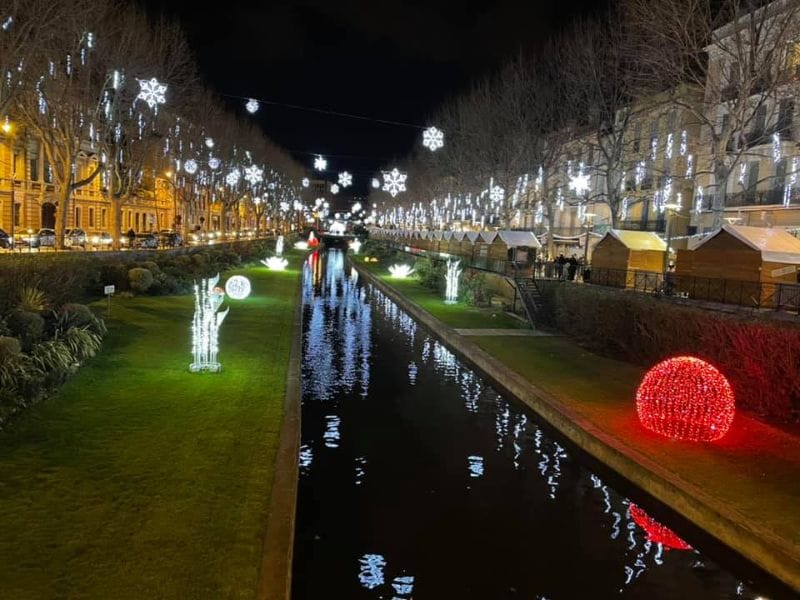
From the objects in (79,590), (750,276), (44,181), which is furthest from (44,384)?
(44,181)

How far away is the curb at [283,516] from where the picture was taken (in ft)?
17.0

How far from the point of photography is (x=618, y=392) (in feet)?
41.0

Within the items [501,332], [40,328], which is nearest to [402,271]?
[501,332]

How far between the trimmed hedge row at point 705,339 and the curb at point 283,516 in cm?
748

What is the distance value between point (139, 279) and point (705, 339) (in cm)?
1891

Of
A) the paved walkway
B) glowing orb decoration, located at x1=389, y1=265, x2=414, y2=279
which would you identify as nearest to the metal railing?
the paved walkway

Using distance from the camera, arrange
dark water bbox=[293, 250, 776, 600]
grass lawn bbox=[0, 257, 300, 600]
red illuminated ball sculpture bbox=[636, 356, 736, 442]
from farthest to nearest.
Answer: red illuminated ball sculpture bbox=[636, 356, 736, 442], dark water bbox=[293, 250, 776, 600], grass lawn bbox=[0, 257, 300, 600]

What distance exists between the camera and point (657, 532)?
24.4 ft

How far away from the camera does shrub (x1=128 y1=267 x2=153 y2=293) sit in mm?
23641

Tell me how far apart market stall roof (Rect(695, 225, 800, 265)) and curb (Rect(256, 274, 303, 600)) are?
Result: 63.3 feet

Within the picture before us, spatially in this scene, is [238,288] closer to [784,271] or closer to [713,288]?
[713,288]

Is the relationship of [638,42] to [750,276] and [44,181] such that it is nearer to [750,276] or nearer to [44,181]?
[750,276]

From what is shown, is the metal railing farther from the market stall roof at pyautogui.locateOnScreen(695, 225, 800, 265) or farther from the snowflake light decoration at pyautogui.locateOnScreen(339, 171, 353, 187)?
the snowflake light decoration at pyautogui.locateOnScreen(339, 171, 353, 187)

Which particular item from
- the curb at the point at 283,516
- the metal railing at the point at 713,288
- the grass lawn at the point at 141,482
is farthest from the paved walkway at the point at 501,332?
the curb at the point at 283,516
